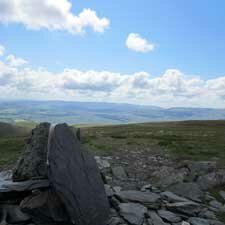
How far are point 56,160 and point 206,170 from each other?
39.4ft

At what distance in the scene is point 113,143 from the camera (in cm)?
3112

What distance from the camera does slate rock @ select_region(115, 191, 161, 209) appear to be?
14.6m

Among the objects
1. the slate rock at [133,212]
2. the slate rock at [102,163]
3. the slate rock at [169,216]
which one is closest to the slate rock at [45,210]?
the slate rock at [133,212]

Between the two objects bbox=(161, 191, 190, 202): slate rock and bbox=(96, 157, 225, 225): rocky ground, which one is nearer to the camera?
bbox=(96, 157, 225, 225): rocky ground

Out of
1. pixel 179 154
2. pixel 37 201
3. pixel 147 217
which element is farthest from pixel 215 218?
pixel 179 154

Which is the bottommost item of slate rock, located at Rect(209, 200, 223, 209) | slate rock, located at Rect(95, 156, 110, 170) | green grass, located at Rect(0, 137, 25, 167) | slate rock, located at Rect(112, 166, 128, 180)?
green grass, located at Rect(0, 137, 25, 167)

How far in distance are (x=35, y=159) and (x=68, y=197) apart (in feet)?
7.71

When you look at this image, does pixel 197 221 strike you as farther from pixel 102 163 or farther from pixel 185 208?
pixel 102 163

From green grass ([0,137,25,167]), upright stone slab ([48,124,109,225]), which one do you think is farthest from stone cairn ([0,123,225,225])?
green grass ([0,137,25,167])

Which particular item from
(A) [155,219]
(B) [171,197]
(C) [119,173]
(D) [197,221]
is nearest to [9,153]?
(C) [119,173]

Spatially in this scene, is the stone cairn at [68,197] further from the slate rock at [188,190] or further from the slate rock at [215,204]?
the slate rock at [188,190]

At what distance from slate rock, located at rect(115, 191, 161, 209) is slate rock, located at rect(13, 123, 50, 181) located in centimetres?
363

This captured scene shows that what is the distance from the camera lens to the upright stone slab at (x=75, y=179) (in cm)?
1223

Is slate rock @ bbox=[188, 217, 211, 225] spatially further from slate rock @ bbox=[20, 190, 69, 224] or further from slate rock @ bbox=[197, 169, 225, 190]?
slate rock @ bbox=[20, 190, 69, 224]
